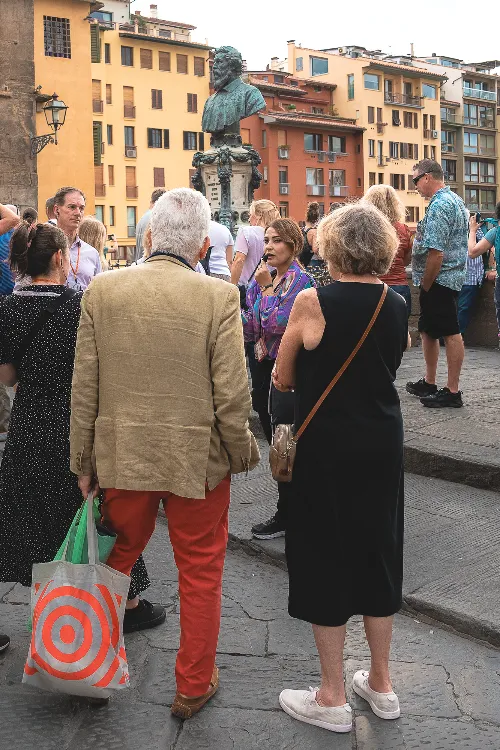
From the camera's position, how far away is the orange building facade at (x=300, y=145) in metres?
63.8

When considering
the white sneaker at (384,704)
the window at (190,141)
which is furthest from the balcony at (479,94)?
the white sneaker at (384,704)

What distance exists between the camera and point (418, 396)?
25.7 feet

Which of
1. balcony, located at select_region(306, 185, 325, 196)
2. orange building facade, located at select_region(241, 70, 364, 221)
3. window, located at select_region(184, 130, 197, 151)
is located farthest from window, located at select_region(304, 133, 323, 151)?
window, located at select_region(184, 130, 197, 151)

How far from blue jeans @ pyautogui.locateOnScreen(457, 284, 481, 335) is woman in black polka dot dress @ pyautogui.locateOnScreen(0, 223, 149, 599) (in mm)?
8380

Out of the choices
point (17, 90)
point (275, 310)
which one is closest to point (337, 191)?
point (17, 90)

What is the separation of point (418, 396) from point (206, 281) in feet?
16.2

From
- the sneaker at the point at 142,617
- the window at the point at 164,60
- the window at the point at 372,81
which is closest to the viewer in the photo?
the sneaker at the point at 142,617

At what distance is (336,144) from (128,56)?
17169mm

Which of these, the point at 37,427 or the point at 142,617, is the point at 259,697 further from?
the point at 37,427

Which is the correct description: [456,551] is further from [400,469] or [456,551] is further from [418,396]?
[418,396]

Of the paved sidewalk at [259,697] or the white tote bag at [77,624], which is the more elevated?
the white tote bag at [77,624]

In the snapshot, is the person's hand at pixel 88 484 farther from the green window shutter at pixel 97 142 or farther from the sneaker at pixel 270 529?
the green window shutter at pixel 97 142

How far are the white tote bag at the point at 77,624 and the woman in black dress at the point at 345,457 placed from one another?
2.13ft

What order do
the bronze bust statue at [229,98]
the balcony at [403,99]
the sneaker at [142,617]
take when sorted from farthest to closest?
the balcony at [403,99], the bronze bust statue at [229,98], the sneaker at [142,617]
